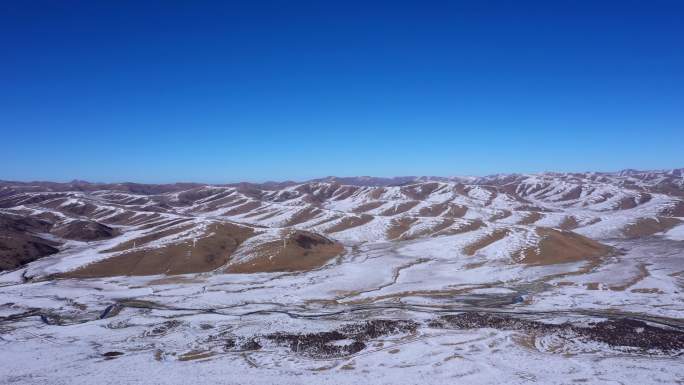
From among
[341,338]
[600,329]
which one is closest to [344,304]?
[341,338]

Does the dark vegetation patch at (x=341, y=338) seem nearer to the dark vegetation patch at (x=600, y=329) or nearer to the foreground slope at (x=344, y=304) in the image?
the foreground slope at (x=344, y=304)

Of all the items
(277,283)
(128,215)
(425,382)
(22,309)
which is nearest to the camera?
(425,382)

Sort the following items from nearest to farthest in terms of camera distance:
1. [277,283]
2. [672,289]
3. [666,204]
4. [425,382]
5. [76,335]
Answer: [425,382], [76,335], [672,289], [277,283], [666,204]

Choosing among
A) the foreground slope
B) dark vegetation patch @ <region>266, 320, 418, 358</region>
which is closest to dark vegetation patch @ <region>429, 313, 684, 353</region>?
the foreground slope

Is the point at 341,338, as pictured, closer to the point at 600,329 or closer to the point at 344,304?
the point at 344,304

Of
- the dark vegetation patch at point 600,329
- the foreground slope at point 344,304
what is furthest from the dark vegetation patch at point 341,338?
the dark vegetation patch at point 600,329

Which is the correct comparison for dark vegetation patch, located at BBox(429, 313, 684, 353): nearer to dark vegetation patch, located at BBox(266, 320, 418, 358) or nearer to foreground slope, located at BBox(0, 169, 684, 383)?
foreground slope, located at BBox(0, 169, 684, 383)

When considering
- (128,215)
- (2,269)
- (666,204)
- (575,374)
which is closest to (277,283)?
(575,374)

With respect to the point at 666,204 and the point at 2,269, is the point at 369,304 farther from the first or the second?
the point at 666,204

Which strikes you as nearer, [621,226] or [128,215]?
[621,226]

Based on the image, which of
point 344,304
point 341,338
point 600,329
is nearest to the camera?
point 341,338

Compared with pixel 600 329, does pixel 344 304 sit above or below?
below
